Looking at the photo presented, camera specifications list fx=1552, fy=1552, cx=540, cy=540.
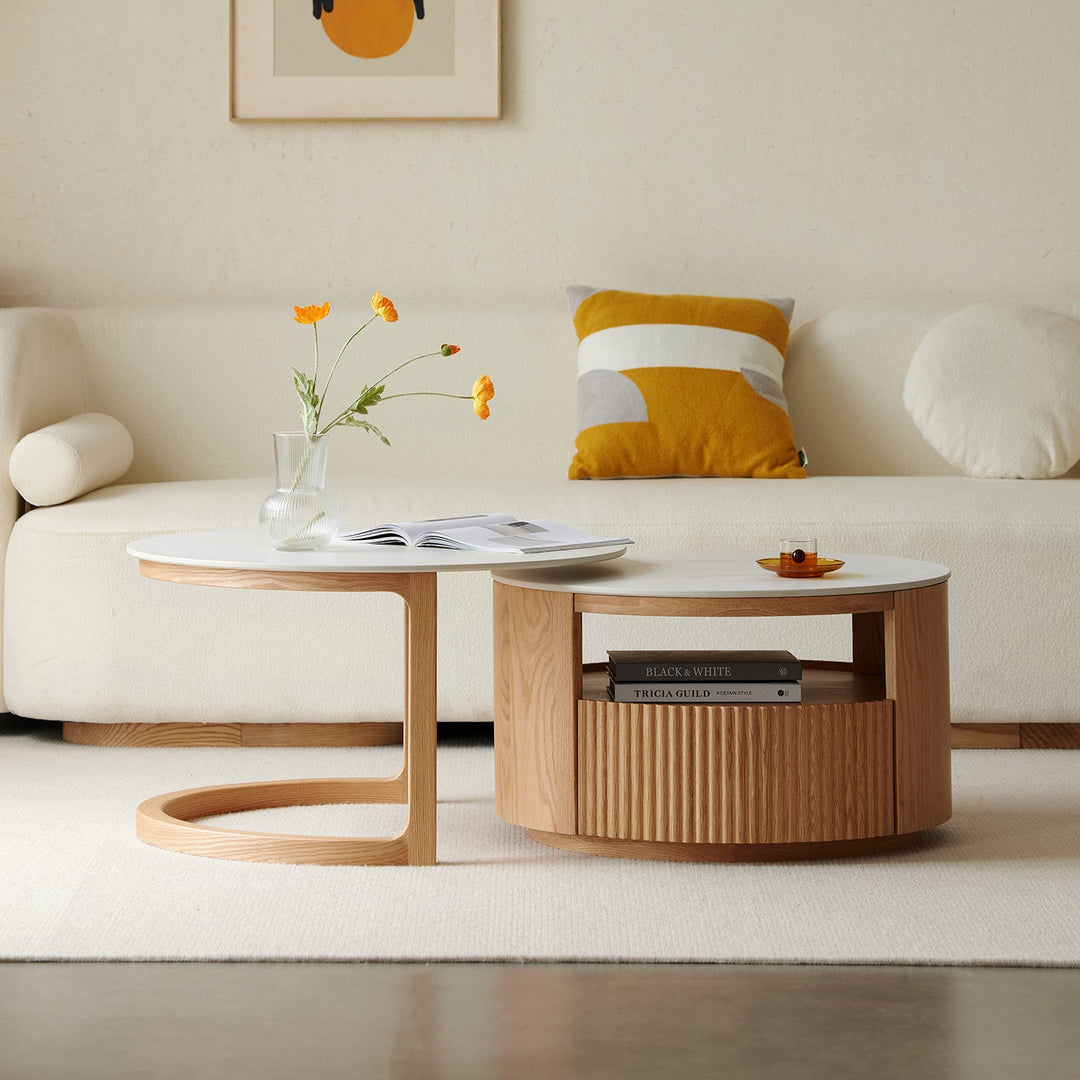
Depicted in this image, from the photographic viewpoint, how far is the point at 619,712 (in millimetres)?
2068

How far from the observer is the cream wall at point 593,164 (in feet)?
12.3

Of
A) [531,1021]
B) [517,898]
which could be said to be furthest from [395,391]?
[531,1021]

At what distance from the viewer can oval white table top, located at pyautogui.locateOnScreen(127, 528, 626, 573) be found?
1.97 m

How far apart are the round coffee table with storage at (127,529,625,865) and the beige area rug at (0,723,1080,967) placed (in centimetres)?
3

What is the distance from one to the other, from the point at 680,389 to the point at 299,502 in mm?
1368

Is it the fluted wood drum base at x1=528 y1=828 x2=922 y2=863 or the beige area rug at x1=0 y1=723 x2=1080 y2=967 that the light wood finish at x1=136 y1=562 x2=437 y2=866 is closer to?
the beige area rug at x1=0 y1=723 x2=1080 y2=967

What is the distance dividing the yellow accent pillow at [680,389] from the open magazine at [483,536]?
98 cm

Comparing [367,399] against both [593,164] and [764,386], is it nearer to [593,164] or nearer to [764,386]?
[764,386]

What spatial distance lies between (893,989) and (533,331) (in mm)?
2233

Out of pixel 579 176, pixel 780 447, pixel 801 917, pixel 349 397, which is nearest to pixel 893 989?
pixel 801 917

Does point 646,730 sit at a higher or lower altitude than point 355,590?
lower

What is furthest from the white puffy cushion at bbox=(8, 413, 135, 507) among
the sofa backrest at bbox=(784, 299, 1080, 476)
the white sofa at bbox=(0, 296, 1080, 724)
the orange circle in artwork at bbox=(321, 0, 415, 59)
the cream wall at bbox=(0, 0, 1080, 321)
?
the sofa backrest at bbox=(784, 299, 1080, 476)

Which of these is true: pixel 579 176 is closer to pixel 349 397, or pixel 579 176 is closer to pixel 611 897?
pixel 349 397

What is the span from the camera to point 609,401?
131 inches
